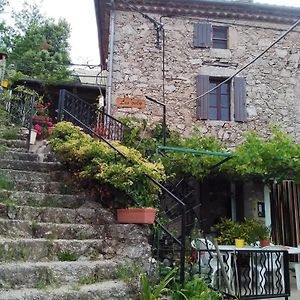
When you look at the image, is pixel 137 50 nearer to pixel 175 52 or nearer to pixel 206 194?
pixel 175 52

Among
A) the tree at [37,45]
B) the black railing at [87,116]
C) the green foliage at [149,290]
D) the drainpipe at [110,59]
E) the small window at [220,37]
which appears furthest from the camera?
the tree at [37,45]

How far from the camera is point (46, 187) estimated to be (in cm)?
494

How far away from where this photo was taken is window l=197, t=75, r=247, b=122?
9391 mm

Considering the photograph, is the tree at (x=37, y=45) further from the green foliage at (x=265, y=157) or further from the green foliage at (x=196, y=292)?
the green foliage at (x=196, y=292)

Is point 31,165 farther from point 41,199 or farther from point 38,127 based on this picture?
point 38,127

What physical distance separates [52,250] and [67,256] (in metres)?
0.16

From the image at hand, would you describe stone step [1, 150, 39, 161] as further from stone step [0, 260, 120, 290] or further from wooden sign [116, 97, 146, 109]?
wooden sign [116, 97, 146, 109]

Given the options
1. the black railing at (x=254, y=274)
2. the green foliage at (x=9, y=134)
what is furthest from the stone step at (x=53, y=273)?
the green foliage at (x=9, y=134)

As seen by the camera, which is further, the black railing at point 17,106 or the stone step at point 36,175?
the black railing at point 17,106

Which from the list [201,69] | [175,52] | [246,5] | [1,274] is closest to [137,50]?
[175,52]

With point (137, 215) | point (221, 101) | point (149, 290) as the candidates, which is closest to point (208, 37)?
point (221, 101)

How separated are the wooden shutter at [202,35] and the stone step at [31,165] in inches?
230

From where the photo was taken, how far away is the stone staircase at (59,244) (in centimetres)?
321

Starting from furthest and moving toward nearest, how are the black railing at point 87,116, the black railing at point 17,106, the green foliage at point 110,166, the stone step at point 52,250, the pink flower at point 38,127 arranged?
the pink flower at point 38,127, the black railing at point 17,106, the black railing at point 87,116, the green foliage at point 110,166, the stone step at point 52,250
